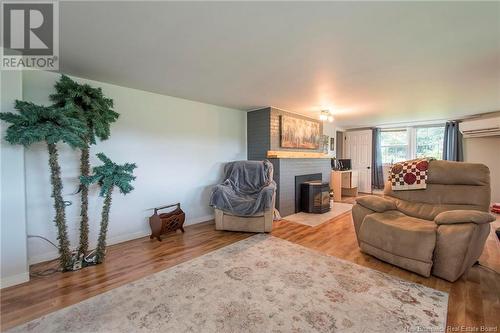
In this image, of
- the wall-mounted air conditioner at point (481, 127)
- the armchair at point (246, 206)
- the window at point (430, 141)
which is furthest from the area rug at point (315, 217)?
the window at point (430, 141)

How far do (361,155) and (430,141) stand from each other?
172 cm

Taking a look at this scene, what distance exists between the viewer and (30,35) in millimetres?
1792

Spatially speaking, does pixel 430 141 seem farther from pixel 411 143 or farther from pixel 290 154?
pixel 290 154

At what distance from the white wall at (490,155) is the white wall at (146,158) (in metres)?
5.47

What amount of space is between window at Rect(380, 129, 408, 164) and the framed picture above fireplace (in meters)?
2.62

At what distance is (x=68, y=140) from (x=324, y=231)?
3420mm

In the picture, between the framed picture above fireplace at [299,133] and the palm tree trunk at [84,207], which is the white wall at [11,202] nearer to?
the palm tree trunk at [84,207]

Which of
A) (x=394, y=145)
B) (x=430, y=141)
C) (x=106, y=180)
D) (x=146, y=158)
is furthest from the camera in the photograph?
(x=394, y=145)

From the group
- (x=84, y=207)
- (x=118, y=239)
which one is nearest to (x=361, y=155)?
(x=118, y=239)

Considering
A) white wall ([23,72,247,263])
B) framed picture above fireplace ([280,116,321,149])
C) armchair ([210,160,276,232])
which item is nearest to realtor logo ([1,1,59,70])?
white wall ([23,72,247,263])

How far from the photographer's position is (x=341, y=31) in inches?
67.6

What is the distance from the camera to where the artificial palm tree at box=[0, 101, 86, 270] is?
189 cm

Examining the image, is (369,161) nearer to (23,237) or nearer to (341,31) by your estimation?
(341,31)

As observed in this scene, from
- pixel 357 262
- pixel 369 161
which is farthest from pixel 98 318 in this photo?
pixel 369 161
